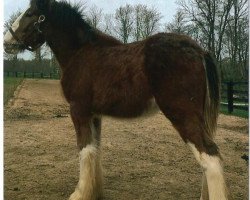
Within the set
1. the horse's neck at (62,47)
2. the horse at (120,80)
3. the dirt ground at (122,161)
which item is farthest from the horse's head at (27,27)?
the dirt ground at (122,161)

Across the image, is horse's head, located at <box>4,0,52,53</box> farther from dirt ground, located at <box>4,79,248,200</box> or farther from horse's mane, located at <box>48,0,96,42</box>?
dirt ground, located at <box>4,79,248,200</box>

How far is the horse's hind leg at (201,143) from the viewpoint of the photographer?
138 inches

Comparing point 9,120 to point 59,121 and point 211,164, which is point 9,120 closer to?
point 59,121

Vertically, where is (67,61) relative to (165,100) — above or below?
above

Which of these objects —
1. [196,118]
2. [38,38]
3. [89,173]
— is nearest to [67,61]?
[38,38]

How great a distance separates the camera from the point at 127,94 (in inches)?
152

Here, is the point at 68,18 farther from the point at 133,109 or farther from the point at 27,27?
the point at 133,109

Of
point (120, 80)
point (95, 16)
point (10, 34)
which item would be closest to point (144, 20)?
point (95, 16)

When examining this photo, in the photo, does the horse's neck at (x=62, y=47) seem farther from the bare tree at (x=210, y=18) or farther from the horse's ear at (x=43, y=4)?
the bare tree at (x=210, y=18)

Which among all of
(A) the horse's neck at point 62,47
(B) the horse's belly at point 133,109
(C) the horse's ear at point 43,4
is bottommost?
(B) the horse's belly at point 133,109

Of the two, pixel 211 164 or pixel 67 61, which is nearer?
pixel 211 164

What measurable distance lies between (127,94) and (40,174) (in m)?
1.88

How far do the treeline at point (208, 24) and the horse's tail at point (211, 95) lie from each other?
0.94 ft

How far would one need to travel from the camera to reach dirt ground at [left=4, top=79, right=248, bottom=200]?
4.50 meters
